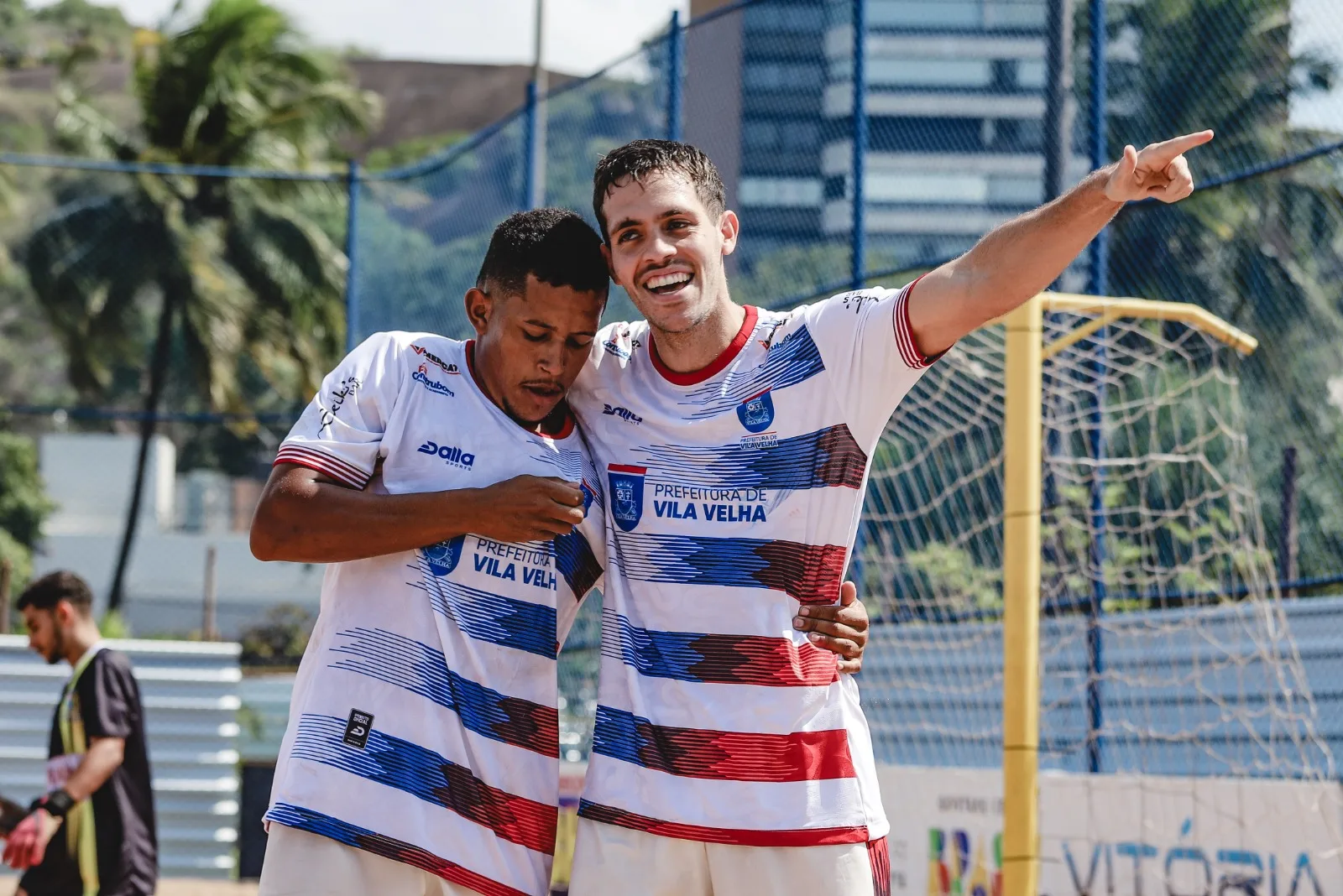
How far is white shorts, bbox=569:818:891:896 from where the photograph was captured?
313cm

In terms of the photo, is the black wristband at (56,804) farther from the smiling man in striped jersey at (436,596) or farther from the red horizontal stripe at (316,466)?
the red horizontal stripe at (316,466)

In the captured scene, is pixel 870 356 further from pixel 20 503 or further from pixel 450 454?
pixel 20 503

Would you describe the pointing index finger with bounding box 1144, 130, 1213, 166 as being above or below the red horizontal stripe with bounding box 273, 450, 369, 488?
above

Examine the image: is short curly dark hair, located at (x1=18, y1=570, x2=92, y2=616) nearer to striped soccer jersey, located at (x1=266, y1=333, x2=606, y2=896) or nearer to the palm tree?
striped soccer jersey, located at (x1=266, y1=333, x2=606, y2=896)

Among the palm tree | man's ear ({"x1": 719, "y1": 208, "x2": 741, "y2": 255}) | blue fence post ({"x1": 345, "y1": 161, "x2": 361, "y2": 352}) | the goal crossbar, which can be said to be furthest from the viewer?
the palm tree

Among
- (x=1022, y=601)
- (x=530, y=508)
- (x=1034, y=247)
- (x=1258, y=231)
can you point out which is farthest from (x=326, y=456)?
(x=1258, y=231)

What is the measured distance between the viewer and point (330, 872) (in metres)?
3.07

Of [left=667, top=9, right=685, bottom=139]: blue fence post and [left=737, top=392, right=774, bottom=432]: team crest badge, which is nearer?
[left=737, top=392, right=774, bottom=432]: team crest badge

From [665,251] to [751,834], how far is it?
3.59 feet

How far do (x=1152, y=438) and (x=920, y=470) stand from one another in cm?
123

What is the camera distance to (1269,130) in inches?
303

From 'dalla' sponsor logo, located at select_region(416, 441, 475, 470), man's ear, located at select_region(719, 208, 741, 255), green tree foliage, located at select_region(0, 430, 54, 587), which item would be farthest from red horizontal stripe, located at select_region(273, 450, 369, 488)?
green tree foliage, located at select_region(0, 430, 54, 587)

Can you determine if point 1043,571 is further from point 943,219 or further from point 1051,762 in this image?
point 943,219

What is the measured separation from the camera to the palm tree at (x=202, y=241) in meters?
29.5
